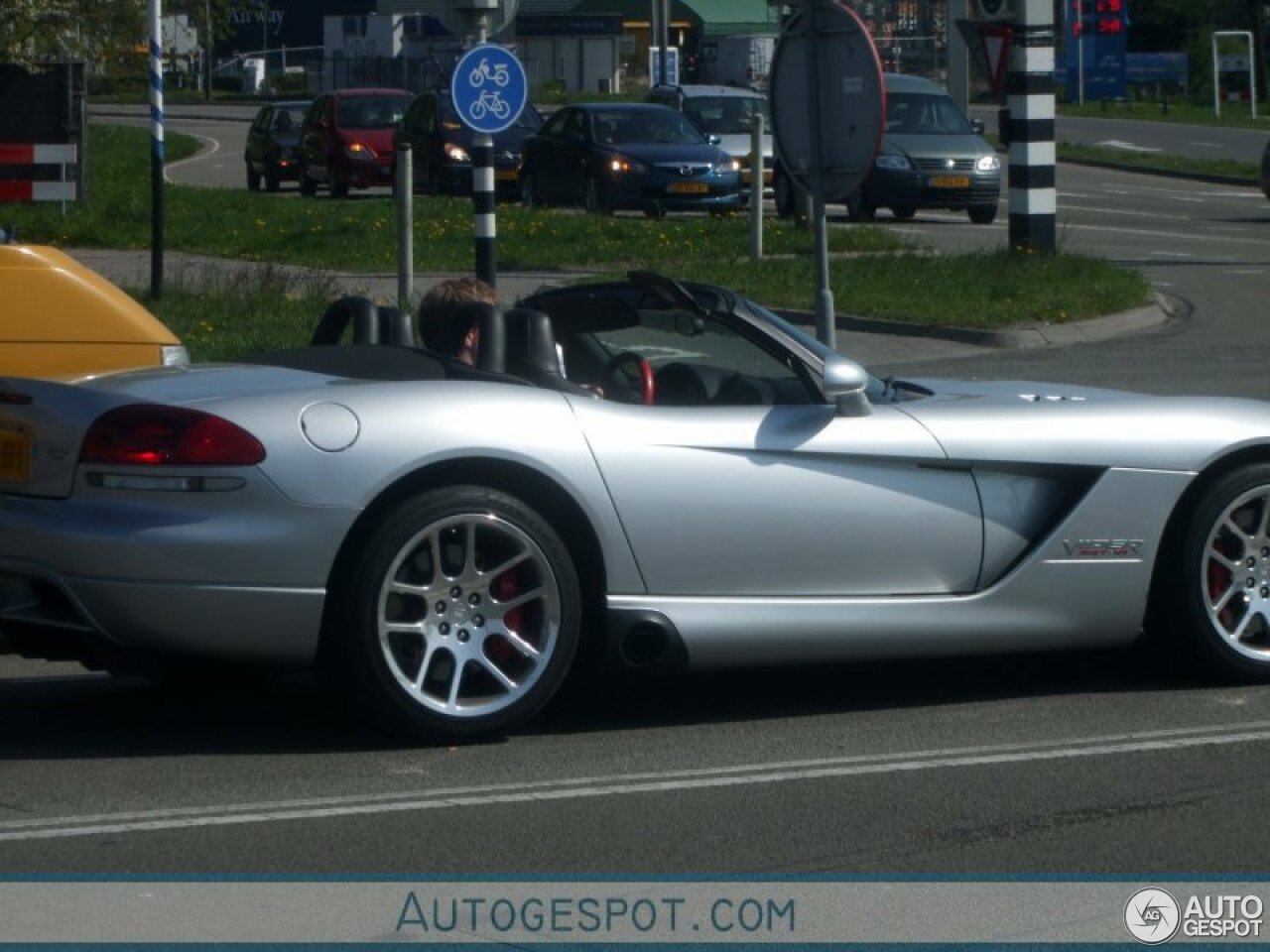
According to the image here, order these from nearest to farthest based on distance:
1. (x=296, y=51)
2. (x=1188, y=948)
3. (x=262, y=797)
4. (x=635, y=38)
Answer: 1. (x=1188, y=948)
2. (x=262, y=797)
3. (x=635, y=38)
4. (x=296, y=51)

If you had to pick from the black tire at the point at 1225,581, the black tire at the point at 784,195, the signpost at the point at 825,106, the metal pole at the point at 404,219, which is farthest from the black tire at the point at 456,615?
the black tire at the point at 784,195

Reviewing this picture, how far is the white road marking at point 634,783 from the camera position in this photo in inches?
217

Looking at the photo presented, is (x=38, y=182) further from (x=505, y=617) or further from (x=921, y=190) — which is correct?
(x=921, y=190)

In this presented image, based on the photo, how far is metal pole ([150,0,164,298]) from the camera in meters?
17.0

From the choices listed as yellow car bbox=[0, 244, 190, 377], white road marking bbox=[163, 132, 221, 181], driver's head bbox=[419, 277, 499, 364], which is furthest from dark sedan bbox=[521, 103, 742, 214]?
driver's head bbox=[419, 277, 499, 364]

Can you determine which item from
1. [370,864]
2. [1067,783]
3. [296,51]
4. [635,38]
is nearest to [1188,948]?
[1067,783]

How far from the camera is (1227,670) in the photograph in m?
6.91

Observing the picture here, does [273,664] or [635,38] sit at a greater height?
[635,38]

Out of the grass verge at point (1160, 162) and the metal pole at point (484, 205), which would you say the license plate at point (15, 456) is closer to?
the metal pole at point (484, 205)

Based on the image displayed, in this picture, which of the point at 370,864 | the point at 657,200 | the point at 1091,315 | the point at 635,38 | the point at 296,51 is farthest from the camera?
the point at 296,51

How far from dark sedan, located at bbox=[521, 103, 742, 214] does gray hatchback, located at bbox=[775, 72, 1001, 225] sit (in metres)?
0.98

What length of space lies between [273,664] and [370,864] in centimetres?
107

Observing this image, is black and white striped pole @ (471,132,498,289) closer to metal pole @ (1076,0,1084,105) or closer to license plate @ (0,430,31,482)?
license plate @ (0,430,31,482)

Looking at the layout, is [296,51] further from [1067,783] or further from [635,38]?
[1067,783]
